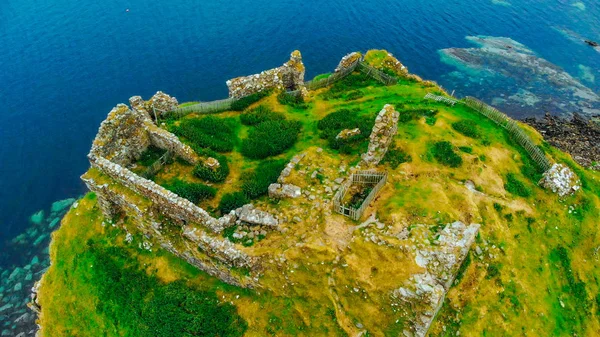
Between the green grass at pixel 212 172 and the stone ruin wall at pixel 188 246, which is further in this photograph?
the green grass at pixel 212 172

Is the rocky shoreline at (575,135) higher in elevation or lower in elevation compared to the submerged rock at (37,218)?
higher

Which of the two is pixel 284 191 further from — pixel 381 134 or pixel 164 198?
pixel 381 134

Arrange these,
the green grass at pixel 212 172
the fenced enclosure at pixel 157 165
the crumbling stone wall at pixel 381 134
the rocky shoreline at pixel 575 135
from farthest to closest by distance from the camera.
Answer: the rocky shoreline at pixel 575 135, the fenced enclosure at pixel 157 165, the green grass at pixel 212 172, the crumbling stone wall at pixel 381 134

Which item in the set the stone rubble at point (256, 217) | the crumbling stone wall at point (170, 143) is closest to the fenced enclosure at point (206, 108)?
the crumbling stone wall at point (170, 143)

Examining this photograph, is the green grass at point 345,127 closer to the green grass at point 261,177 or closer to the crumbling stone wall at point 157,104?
the green grass at point 261,177

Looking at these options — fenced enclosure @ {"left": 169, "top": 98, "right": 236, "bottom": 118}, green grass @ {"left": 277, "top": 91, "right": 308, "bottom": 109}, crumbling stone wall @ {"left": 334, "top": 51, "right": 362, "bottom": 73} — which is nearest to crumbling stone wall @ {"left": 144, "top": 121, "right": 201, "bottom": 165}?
fenced enclosure @ {"left": 169, "top": 98, "right": 236, "bottom": 118}

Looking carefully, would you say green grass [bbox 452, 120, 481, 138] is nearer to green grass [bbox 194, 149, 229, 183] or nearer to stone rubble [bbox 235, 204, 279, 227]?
stone rubble [bbox 235, 204, 279, 227]

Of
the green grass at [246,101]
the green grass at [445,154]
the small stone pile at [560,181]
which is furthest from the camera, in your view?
the green grass at [246,101]

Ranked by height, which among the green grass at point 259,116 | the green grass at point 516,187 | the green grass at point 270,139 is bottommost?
the green grass at point 516,187
